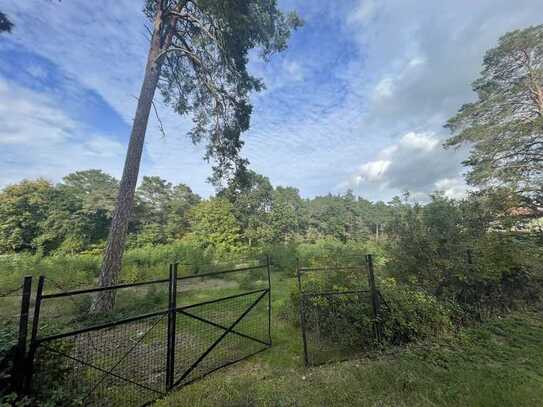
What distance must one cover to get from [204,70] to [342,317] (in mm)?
7277

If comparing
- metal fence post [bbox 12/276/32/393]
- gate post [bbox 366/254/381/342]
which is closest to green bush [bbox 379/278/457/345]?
gate post [bbox 366/254/381/342]

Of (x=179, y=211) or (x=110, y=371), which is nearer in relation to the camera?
(x=110, y=371)

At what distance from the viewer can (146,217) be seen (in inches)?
974

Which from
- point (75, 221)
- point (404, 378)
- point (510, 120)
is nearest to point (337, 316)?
point (404, 378)

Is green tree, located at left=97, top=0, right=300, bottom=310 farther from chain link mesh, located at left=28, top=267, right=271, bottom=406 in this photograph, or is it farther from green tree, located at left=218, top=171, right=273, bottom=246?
green tree, located at left=218, top=171, right=273, bottom=246

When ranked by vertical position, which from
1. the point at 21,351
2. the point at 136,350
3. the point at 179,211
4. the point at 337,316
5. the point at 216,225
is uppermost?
the point at 179,211

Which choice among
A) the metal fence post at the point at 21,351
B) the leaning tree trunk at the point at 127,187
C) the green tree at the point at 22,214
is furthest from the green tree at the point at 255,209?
the metal fence post at the point at 21,351

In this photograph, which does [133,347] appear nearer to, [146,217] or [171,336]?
[171,336]

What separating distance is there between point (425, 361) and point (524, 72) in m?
14.7

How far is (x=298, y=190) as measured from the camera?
44.6 metres

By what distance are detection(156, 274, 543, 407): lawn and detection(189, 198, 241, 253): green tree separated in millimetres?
19789

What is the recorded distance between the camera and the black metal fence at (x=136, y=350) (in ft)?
6.49

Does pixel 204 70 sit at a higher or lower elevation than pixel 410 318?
higher

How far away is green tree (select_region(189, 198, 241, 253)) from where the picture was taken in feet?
73.9
